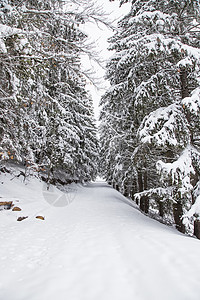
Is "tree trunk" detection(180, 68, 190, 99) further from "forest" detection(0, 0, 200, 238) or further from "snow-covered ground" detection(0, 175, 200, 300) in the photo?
"snow-covered ground" detection(0, 175, 200, 300)

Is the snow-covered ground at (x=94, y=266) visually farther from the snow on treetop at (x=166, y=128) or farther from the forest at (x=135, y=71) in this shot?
the snow on treetop at (x=166, y=128)

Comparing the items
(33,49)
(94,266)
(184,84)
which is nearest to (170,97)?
(184,84)

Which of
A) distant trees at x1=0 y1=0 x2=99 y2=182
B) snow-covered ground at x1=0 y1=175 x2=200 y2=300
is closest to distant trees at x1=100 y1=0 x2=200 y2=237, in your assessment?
distant trees at x1=0 y1=0 x2=99 y2=182

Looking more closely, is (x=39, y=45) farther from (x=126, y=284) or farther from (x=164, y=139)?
(x=126, y=284)

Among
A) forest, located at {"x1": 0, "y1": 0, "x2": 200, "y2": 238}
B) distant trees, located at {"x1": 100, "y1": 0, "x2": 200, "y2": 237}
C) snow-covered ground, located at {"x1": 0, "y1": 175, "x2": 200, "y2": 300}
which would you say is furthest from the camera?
distant trees, located at {"x1": 100, "y1": 0, "x2": 200, "y2": 237}

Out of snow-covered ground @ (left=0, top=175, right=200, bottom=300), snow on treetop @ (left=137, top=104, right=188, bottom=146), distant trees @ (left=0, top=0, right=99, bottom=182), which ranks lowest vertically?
snow-covered ground @ (left=0, top=175, right=200, bottom=300)

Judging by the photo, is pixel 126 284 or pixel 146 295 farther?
pixel 126 284

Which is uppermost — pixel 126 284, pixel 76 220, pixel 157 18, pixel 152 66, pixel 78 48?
pixel 157 18

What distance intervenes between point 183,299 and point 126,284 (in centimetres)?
58

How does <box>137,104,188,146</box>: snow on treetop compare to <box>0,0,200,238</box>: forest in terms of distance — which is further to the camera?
<box>137,104,188,146</box>: snow on treetop

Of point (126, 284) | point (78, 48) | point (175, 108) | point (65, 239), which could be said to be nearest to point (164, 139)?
point (175, 108)

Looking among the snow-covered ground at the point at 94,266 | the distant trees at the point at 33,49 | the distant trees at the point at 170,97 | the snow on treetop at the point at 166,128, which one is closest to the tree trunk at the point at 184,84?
the distant trees at the point at 170,97

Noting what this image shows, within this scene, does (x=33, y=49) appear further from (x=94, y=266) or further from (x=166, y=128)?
(x=94, y=266)

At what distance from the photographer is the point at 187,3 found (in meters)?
5.53
